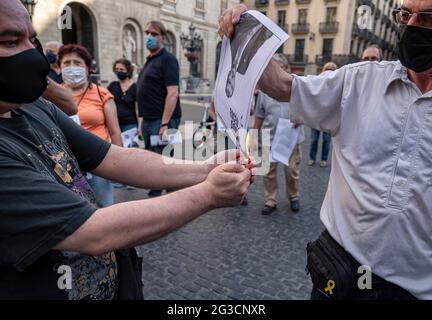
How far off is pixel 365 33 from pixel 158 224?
43.8 metres

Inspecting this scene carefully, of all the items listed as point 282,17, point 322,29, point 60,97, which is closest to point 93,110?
point 60,97

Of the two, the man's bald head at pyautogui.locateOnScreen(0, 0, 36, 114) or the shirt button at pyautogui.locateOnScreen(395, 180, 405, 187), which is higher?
the man's bald head at pyautogui.locateOnScreen(0, 0, 36, 114)

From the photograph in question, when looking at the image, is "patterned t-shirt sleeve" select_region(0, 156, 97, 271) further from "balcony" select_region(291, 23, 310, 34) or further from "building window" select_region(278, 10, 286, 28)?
"balcony" select_region(291, 23, 310, 34)

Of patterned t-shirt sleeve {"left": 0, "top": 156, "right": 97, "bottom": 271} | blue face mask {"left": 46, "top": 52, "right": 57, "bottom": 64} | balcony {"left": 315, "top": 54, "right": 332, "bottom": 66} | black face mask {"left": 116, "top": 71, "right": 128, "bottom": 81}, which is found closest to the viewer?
patterned t-shirt sleeve {"left": 0, "top": 156, "right": 97, "bottom": 271}

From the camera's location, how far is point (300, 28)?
3931 centimetres

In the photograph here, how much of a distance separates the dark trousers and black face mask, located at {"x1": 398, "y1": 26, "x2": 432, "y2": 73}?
2.52ft

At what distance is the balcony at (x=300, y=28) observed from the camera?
38.9 meters

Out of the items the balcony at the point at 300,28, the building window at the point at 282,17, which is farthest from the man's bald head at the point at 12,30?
the balcony at the point at 300,28

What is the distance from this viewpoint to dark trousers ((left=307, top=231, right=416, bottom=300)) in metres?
1.34

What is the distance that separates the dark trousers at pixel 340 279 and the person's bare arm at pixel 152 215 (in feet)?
1.83

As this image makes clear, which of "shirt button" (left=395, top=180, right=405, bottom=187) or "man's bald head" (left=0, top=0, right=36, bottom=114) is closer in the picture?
"man's bald head" (left=0, top=0, right=36, bottom=114)

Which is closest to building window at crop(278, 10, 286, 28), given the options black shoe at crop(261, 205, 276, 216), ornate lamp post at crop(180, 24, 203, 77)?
ornate lamp post at crop(180, 24, 203, 77)

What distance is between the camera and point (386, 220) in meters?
1.29
